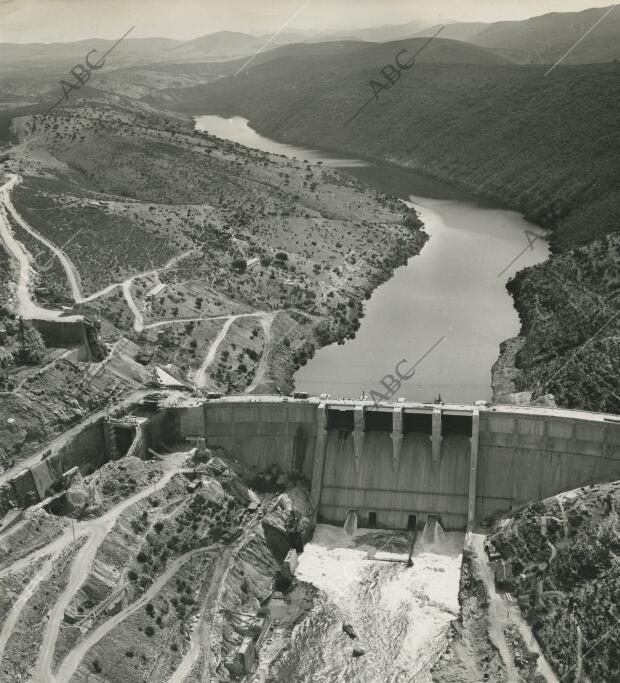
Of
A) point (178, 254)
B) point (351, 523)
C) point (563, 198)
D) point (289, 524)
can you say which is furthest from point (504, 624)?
point (563, 198)

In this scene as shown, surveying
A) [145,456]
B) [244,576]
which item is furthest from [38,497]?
[244,576]

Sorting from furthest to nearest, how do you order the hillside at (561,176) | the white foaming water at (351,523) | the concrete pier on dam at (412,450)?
the hillside at (561,176), the white foaming water at (351,523), the concrete pier on dam at (412,450)

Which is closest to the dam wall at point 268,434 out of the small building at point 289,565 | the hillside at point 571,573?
the small building at point 289,565

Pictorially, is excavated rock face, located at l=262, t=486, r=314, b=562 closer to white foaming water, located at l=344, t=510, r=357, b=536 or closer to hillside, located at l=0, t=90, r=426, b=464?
white foaming water, located at l=344, t=510, r=357, b=536

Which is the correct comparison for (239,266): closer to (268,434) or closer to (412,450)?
(268,434)

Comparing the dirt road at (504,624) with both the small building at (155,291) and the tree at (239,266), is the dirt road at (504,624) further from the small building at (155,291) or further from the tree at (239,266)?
the tree at (239,266)

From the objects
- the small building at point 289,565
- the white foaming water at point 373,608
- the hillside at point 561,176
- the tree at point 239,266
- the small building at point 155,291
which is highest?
the hillside at point 561,176

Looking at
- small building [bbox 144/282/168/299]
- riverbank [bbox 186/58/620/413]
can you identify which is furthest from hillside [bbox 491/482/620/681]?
small building [bbox 144/282/168/299]
